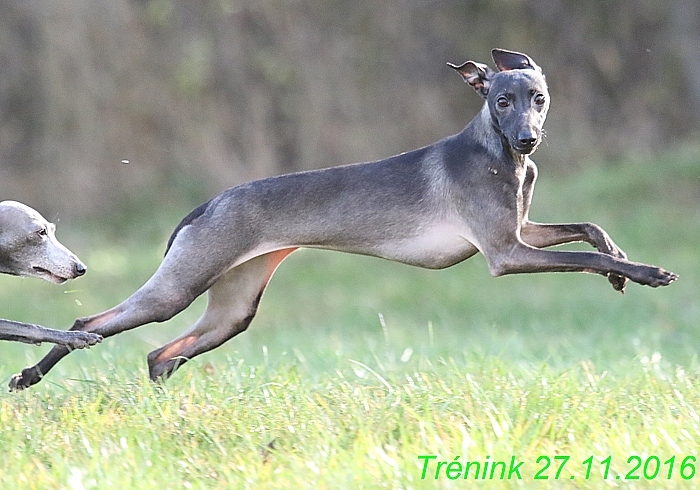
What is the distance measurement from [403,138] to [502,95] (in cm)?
1452

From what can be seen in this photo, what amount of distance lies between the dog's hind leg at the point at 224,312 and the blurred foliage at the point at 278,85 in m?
11.9

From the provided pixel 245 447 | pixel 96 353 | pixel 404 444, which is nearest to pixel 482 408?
pixel 404 444

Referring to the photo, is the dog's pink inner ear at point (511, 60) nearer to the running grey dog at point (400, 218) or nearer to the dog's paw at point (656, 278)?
the running grey dog at point (400, 218)

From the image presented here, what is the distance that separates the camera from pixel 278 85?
64.8 feet

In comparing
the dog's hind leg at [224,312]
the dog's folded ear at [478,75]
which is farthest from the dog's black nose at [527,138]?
the dog's hind leg at [224,312]

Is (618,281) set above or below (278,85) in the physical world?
below

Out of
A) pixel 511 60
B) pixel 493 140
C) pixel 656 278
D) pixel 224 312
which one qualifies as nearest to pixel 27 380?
pixel 224 312

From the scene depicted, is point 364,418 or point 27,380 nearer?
point 364,418

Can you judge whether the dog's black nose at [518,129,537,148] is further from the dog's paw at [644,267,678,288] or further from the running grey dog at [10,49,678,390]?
the dog's paw at [644,267,678,288]

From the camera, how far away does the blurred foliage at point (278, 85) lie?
1819 centimetres

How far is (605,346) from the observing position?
8.28 metres

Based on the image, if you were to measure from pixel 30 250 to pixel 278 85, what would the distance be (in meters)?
14.4

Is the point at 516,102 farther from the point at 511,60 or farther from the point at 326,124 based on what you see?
the point at 326,124

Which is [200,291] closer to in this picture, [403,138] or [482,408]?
[482,408]
